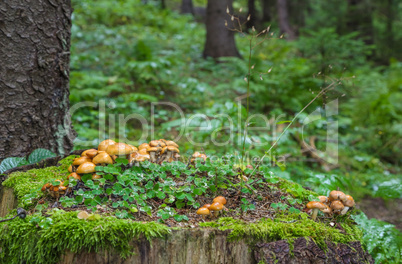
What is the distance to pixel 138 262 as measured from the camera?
1.84 m

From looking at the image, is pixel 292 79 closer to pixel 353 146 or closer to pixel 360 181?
pixel 353 146

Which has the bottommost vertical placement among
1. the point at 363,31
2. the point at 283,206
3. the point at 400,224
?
the point at 400,224

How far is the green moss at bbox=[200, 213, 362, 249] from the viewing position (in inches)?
76.4

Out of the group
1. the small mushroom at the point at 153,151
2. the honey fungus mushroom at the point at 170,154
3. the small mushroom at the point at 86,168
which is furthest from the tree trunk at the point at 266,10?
the small mushroom at the point at 86,168

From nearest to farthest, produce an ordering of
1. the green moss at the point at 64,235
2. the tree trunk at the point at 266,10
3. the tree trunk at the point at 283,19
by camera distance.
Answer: the green moss at the point at 64,235 → the tree trunk at the point at 283,19 → the tree trunk at the point at 266,10

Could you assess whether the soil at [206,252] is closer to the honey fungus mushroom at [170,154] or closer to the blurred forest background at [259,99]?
the honey fungus mushroom at [170,154]

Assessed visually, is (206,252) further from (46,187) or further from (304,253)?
(46,187)

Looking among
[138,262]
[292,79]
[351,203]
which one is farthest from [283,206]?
[292,79]

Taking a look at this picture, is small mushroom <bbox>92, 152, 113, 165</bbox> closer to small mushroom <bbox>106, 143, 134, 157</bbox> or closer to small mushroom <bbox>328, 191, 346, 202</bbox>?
small mushroom <bbox>106, 143, 134, 157</bbox>

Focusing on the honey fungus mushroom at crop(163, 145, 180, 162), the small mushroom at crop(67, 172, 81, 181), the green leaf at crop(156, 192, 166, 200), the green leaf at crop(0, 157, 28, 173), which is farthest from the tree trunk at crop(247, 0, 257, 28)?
the green leaf at crop(0, 157, 28, 173)

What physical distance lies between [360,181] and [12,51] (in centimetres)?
633

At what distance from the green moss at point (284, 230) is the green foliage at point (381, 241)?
884mm

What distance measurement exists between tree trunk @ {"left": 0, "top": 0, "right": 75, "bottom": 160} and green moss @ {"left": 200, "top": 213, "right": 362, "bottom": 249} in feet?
7.52

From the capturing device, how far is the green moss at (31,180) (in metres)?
2.21
